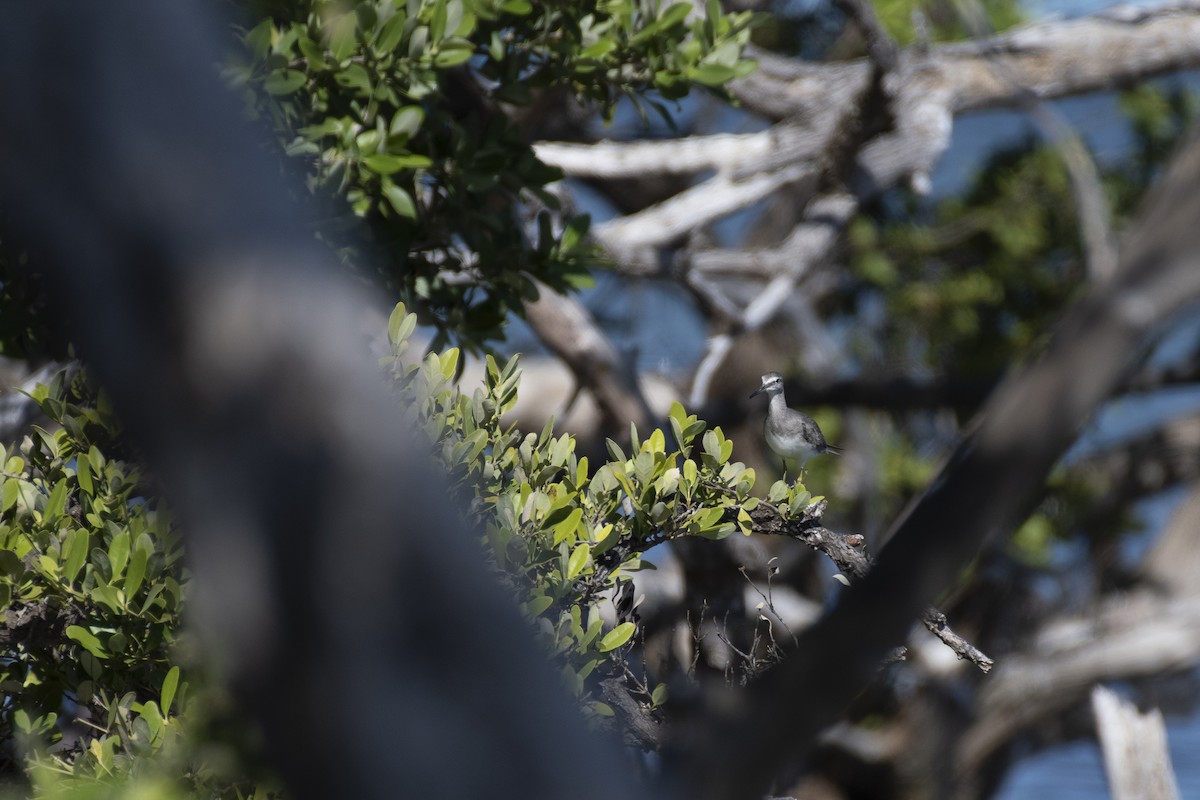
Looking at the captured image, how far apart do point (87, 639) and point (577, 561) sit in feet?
2.36

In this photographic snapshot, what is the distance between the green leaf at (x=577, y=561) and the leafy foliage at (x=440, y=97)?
77cm

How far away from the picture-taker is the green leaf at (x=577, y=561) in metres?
1.61

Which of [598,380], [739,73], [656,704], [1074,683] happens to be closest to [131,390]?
[656,704]

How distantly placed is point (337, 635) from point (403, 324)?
1.04 meters

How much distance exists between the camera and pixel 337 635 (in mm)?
707

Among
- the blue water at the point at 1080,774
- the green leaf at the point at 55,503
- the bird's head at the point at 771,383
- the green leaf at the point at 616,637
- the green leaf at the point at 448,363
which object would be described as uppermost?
the green leaf at the point at 448,363

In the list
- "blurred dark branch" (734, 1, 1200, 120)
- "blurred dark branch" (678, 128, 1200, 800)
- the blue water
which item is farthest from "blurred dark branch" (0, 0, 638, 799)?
the blue water

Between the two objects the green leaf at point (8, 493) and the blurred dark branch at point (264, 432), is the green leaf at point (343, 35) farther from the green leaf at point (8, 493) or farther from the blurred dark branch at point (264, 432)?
the blurred dark branch at point (264, 432)

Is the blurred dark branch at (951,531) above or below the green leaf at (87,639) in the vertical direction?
above

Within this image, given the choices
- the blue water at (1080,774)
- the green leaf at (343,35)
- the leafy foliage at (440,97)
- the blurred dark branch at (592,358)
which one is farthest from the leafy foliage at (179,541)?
the blue water at (1080,774)

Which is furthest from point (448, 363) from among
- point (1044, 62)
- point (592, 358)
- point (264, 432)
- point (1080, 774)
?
point (1080, 774)

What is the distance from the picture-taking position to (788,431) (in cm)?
225

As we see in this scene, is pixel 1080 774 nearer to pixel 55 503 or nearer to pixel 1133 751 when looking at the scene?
pixel 1133 751

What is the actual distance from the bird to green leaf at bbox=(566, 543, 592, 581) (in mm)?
712
